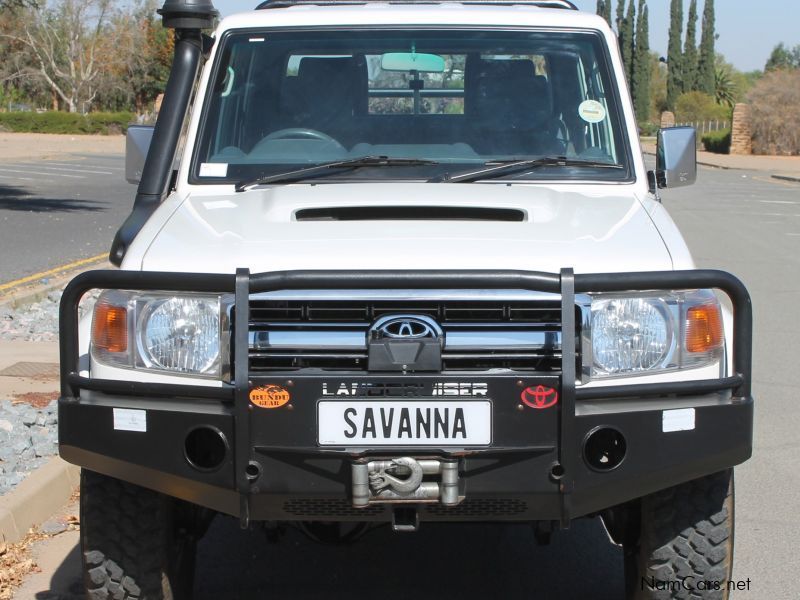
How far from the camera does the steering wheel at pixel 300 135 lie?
192 inches

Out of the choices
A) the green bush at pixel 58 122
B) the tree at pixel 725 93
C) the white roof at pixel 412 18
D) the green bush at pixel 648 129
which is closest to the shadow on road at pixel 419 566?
the white roof at pixel 412 18

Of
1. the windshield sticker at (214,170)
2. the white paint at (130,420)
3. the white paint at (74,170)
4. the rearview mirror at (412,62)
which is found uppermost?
the rearview mirror at (412,62)

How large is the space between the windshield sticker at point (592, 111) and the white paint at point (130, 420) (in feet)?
7.53

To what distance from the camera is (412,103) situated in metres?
5.06

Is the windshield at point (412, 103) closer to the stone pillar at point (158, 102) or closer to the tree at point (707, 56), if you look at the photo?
the stone pillar at point (158, 102)

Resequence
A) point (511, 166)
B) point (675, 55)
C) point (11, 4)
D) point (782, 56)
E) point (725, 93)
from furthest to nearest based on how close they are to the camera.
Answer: point (782, 56) → point (725, 93) → point (675, 55) → point (11, 4) → point (511, 166)

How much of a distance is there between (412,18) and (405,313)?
6.83ft

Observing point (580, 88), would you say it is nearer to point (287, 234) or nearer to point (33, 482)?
point (287, 234)

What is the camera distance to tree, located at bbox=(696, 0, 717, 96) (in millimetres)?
84250

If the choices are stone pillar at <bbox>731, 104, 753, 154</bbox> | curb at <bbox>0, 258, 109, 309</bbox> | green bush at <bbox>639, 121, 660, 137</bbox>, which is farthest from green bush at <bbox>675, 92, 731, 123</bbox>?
curb at <bbox>0, 258, 109, 309</bbox>

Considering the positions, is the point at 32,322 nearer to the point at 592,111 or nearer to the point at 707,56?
the point at 592,111

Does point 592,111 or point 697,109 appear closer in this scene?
point 592,111

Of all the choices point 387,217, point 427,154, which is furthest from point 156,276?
point 427,154

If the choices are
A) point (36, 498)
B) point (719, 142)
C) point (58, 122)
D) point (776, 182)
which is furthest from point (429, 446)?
point (58, 122)
